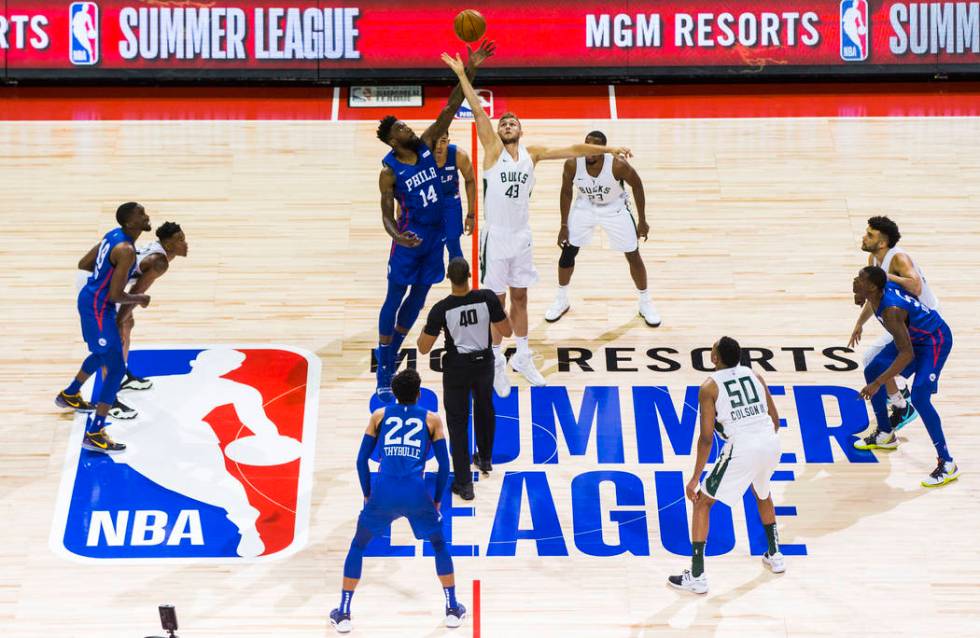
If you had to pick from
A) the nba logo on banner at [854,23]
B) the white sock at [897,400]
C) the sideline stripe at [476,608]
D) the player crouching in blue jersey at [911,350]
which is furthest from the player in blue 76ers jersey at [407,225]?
the nba logo on banner at [854,23]

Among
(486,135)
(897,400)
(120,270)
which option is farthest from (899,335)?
(120,270)

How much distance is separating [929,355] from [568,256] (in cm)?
311

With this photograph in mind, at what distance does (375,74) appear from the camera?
1529 centimetres

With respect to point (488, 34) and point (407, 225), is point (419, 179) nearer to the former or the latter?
point (407, 225)

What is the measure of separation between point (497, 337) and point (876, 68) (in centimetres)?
613

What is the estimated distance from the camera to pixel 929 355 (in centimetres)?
1047

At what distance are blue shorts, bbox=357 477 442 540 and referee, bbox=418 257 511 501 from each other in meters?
1.19

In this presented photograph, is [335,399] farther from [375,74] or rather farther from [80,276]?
[375,74]

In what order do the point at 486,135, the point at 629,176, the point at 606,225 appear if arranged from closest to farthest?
the point at 486,135
the point at 629,176
the point at 606,225

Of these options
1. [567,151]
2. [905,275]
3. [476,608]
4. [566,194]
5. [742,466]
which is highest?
[567,151]

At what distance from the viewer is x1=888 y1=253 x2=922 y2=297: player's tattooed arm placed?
34.2 ft

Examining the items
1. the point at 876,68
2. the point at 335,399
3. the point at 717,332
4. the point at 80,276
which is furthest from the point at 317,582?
the point at 876,68

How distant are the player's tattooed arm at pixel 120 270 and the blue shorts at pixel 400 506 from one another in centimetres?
265

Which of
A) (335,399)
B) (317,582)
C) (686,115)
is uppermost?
(686,115)
